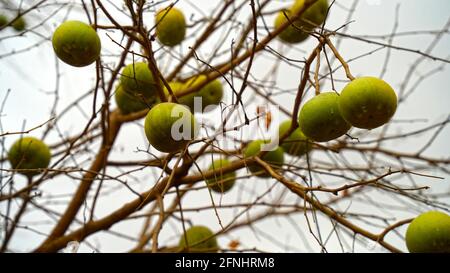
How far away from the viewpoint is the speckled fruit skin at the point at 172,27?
9.09ft

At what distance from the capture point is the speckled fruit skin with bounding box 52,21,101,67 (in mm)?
1941

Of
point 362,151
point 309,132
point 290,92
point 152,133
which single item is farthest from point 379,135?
point 152,133

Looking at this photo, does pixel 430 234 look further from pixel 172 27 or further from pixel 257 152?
pixel 172 27

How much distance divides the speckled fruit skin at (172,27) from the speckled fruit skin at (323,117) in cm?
138

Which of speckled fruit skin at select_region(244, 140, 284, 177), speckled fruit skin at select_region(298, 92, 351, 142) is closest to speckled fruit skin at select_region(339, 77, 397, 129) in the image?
speckled fruit skin at select_region(298, 92, 351, 142)

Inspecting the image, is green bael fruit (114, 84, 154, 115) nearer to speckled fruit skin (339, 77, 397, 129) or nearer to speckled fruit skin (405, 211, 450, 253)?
speckled fruit skin (339, 77, 397, 129)

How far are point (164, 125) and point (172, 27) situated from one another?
1317 mm

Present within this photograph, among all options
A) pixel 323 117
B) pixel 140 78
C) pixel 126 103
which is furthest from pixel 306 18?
pixel 323 117

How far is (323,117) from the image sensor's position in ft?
5.27

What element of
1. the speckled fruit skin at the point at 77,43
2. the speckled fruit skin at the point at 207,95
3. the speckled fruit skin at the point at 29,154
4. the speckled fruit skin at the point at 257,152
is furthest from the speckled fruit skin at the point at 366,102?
the speckled fruit skin at the point at 29,154

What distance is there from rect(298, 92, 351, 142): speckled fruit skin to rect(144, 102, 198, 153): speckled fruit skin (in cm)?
40

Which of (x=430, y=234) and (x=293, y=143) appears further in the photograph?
(x=293, y=143)
